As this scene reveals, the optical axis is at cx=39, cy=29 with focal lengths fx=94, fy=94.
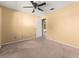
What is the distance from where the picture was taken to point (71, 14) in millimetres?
4980

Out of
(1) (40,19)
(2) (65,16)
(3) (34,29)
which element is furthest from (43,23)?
(2) (65,16)

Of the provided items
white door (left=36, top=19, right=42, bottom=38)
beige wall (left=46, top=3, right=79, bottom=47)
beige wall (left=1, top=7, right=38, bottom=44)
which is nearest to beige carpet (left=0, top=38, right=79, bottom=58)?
beige wall (left=46, top=3, right=79, bottom=47)

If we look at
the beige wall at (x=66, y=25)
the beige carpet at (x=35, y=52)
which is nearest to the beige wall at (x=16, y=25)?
the beige carpet at (x=35, y=52)

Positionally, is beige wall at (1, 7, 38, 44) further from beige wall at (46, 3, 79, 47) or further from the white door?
beige wall at (46, 3, 79, 47)

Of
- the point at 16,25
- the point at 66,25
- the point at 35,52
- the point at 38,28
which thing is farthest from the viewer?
the point at 38,28

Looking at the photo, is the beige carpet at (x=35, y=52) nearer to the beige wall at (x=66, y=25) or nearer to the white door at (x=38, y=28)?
the beige wall at (x=66, y=25)

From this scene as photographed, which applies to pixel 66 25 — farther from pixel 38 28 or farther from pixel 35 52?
pixel 38 28

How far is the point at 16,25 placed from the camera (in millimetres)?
6051

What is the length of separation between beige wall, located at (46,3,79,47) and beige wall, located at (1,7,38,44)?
5.17 feet

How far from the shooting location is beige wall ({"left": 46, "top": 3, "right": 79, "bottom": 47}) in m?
4.70

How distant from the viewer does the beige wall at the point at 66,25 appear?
470cm

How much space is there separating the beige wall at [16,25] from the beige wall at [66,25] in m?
1.57

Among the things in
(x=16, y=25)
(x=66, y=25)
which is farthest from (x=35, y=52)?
(x=16, y=25)

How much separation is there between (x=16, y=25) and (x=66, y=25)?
10.2 feet
